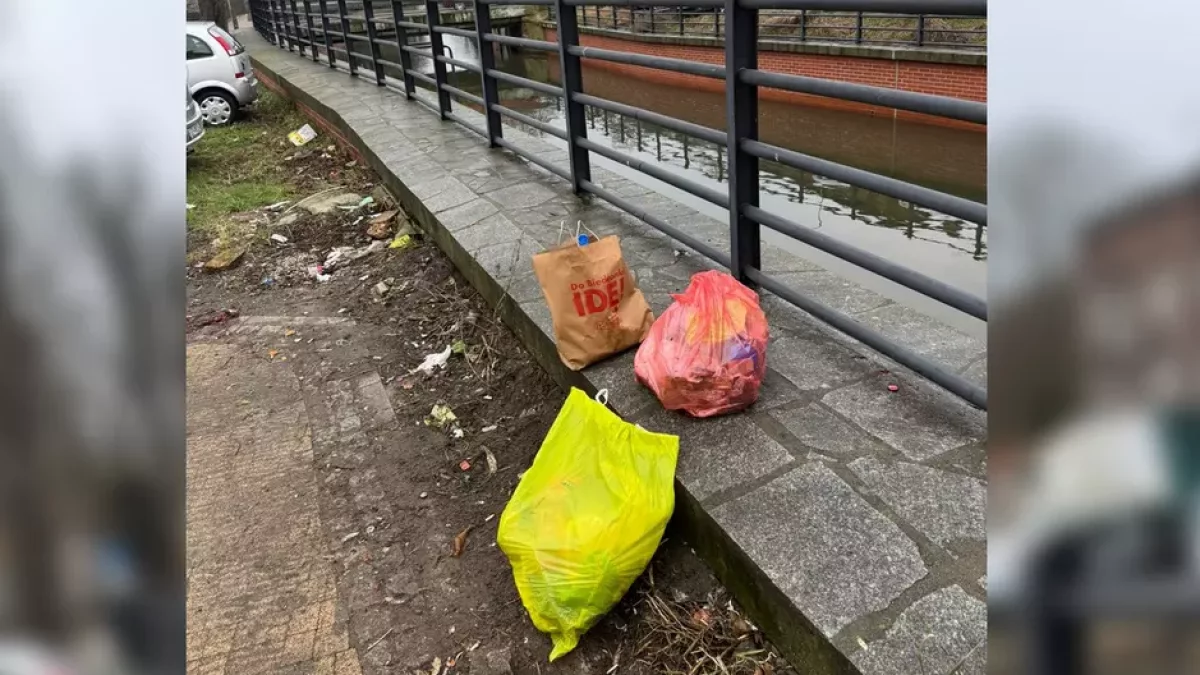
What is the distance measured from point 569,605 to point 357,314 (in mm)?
2791

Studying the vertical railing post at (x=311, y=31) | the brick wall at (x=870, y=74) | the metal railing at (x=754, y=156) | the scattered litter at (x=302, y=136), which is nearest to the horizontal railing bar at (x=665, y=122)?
the metal railing at (x=754, y=156)

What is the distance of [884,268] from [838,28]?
1248 cm

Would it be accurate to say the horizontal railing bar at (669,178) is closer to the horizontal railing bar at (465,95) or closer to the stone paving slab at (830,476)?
the stone paving slab at (830,476)

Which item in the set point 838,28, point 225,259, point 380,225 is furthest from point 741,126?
point 838,28

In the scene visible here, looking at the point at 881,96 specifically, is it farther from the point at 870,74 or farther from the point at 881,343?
the point at 870,74

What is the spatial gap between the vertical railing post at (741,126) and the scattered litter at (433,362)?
4.46ft

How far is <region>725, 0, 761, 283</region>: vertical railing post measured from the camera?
2.84 meters

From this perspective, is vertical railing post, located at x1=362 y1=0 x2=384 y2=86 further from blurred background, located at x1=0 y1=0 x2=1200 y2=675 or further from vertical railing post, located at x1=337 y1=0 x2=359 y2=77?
blurred background, located at x1=0 y1=0 x2=1200 y2=675

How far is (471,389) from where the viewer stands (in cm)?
350

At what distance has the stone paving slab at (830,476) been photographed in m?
1.74

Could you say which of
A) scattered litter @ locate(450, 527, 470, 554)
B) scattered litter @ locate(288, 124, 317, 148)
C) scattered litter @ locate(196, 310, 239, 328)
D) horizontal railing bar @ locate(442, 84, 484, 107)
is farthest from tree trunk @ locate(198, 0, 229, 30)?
scattered litter @ locate(450, 527, 470, 554)

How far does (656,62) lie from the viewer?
3.55 metres

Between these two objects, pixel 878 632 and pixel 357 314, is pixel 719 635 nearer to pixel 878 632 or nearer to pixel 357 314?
pixel 878 632

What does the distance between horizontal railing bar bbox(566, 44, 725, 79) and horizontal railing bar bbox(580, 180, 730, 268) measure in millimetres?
674
